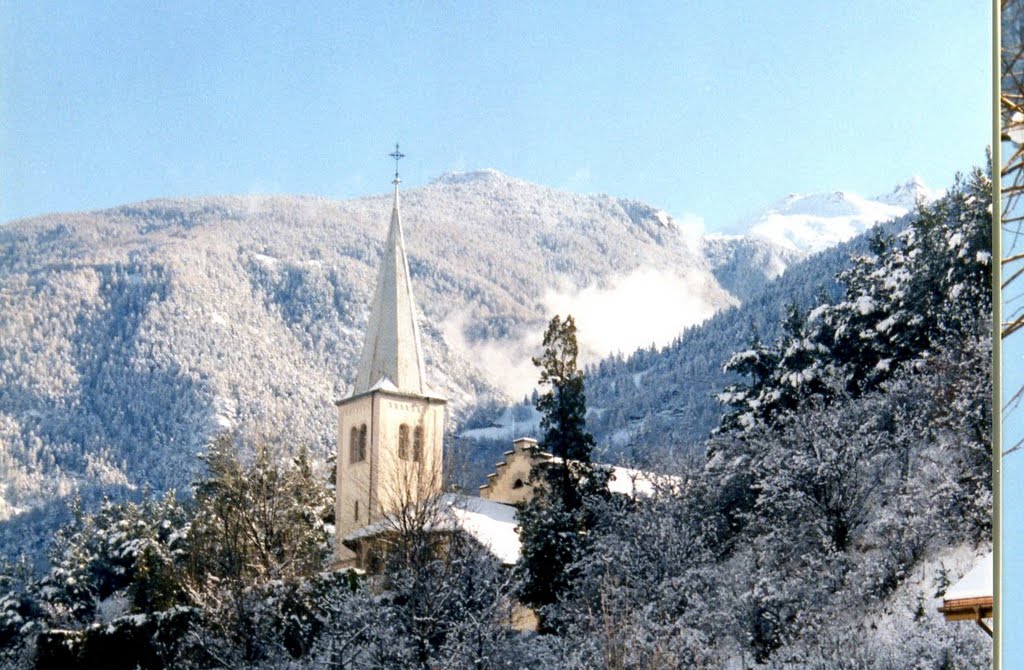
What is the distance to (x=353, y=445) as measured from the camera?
10.5 m

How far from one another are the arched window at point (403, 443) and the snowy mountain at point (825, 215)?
457cm

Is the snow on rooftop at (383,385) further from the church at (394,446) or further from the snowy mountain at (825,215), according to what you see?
the snowy mountain at (825,215)

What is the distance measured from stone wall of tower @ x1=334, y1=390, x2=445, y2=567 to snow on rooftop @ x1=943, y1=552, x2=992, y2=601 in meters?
4.36

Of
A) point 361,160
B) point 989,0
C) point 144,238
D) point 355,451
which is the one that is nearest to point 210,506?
point 355,451

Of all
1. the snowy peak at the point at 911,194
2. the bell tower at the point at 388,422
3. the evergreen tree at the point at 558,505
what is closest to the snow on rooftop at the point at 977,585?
the snowy peak at the point at 911,194

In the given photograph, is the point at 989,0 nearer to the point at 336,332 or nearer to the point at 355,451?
the point at 336,332

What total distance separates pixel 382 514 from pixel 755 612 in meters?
2.99

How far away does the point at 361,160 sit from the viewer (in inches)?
253

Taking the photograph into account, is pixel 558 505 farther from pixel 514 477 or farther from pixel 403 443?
pixel 403 443

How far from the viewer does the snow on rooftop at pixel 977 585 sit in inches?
166

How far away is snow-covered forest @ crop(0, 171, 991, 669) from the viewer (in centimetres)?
589

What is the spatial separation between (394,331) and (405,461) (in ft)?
5.50

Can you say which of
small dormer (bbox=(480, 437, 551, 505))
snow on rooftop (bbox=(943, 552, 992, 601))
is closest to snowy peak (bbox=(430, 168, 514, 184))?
small dormer (bbox=(480, 437, 551, 505))

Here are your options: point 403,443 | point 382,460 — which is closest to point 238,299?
point 403,443
